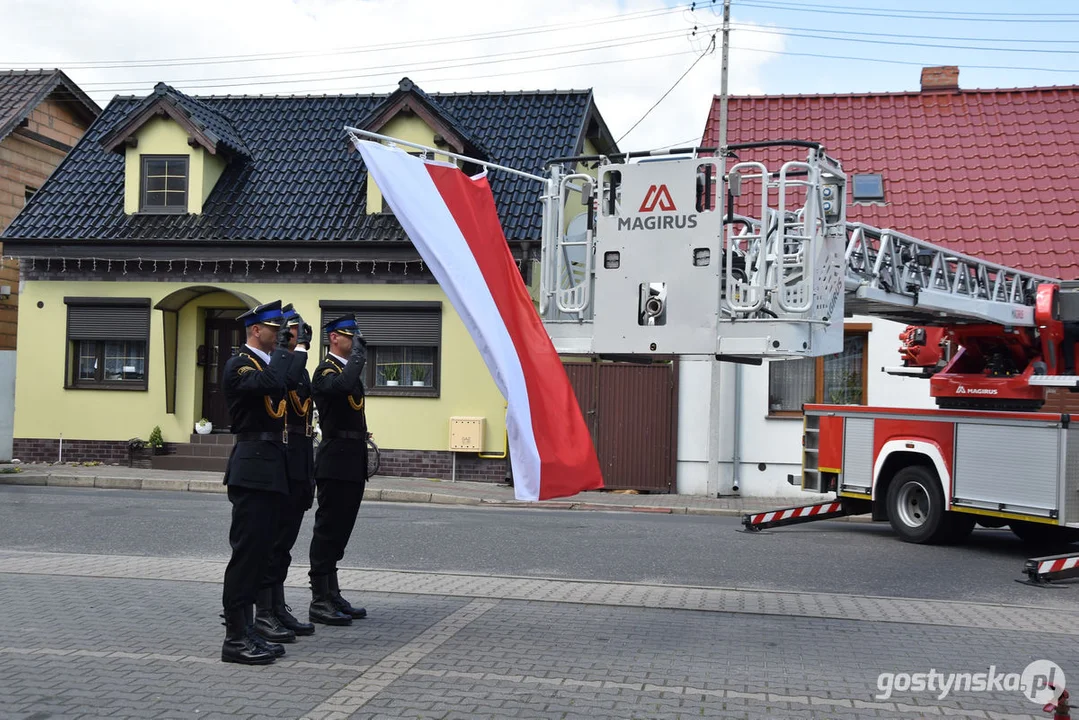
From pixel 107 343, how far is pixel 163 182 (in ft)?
10.9

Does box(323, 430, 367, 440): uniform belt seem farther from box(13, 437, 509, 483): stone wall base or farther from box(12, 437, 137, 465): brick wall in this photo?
box(12, 437, 137, 465): brick wall

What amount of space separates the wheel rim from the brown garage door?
6606 millimetres

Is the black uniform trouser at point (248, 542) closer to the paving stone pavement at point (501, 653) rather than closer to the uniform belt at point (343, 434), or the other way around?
the paving stone pavement at point (501, 653)

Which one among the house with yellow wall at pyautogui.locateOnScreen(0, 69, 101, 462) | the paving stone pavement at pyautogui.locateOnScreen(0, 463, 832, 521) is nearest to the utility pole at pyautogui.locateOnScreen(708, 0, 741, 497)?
the paving stone pavement at pyautogui.locateOnScreen(0, 463, 832, 521)

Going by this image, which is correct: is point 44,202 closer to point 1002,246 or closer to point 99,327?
point 99,327

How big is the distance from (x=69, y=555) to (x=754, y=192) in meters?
6.99

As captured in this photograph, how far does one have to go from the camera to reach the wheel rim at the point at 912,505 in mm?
13258

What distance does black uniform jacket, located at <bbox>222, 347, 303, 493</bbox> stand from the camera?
678 cm

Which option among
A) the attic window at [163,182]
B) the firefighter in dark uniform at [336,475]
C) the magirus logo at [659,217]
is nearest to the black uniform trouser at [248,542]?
the firefighter in dark uniform at [336,475]

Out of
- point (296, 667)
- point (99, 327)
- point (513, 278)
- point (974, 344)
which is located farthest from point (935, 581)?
point (99, 327)

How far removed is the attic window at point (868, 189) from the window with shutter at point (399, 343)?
25.8ft

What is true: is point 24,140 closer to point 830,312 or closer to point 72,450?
point 72,450

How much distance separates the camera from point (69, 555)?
10.7m

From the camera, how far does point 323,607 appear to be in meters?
7.80
